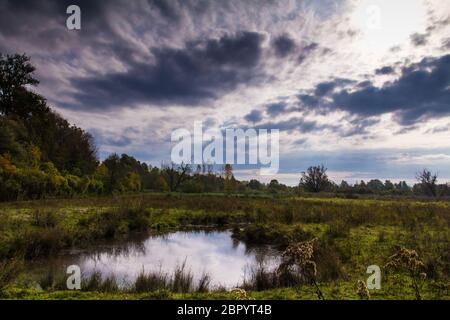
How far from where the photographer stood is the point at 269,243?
14.6m

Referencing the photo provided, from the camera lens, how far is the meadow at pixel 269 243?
6.43m

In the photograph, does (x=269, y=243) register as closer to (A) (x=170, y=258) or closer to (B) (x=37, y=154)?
(A) (x=170, y=258)

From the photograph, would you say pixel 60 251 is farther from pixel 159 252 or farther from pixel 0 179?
pixel 0 179

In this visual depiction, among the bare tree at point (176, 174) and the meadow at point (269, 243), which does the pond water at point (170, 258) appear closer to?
the meadow at point (269, 243)

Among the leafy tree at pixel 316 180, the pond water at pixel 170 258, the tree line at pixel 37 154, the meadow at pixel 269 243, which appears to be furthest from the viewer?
the leafy tree at pixel 316 180

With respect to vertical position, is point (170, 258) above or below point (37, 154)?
below

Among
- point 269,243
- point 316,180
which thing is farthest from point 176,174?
point 269,243

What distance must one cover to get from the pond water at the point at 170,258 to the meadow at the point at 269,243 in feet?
2.30

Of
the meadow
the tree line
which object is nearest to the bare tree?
the tree line

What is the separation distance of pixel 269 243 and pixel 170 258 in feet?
16.1

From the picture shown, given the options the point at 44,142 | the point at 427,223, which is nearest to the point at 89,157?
the point at 44,142

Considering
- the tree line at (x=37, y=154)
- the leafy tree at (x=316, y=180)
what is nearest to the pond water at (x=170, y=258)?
the tree line at (x=37, y=154)

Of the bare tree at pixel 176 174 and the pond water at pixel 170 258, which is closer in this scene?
the pond water at pixel 170 258

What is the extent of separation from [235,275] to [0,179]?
2337cm
